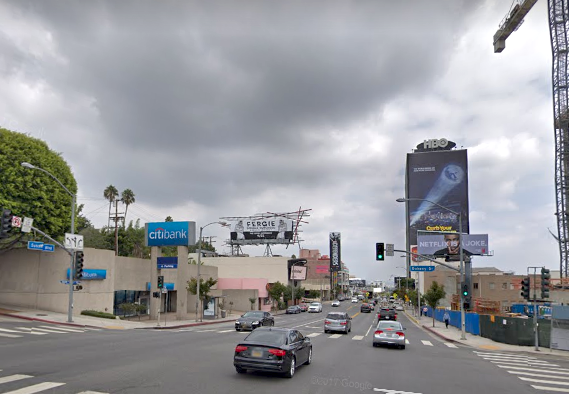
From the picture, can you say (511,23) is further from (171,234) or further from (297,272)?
(171,234)

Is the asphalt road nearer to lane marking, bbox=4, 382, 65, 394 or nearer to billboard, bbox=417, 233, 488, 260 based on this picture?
lane marking, bbox=4, 382, 65, 394

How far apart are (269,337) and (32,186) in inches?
1223

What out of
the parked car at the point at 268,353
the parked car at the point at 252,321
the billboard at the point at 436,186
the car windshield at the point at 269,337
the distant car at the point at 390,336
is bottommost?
the parked car at the point at 252,321

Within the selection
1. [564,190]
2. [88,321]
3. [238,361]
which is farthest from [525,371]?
[564,190]

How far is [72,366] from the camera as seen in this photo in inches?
568

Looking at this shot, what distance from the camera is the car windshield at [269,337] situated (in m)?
13.7

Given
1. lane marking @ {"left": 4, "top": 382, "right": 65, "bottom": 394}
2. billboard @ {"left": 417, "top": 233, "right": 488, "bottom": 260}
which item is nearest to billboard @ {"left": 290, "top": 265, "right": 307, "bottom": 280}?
billboard @ {"left": 417, "top": 233, "right": 488, "bottom": 260}

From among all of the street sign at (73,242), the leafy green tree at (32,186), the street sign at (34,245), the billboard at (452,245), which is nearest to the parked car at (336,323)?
the street sign at (73,242)

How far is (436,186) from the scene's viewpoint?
156500 millimetres

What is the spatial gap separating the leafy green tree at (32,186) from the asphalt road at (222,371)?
16261 millimetres

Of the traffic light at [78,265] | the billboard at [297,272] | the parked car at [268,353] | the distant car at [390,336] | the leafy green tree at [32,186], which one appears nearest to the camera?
the parked car at [268,353]

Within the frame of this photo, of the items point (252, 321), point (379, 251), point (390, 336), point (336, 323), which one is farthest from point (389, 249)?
point (390, 336)

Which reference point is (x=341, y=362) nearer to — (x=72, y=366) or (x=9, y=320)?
(x=72, y=366)

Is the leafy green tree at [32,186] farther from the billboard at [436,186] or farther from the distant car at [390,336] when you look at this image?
→ the billboard at [436,186]
